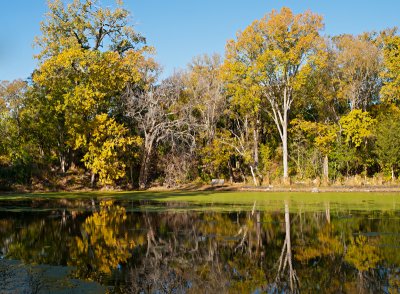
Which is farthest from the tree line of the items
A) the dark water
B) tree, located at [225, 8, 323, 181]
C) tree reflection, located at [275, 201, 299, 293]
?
tree reflection, located at [275, 201, 299, 293]

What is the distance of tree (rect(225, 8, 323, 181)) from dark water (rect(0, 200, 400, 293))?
19368 mm

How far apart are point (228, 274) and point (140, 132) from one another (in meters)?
34.7

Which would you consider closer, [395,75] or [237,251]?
[237,251]

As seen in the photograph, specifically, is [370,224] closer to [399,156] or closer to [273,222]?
[273,222]

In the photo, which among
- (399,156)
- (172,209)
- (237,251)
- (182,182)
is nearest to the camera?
(237,251)

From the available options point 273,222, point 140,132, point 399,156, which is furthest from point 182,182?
point 273,222

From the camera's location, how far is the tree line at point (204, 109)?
126ft

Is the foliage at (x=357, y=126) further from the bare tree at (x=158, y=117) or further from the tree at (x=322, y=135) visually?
the bare tree at (x=158, y=117)

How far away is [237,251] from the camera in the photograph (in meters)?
12.6

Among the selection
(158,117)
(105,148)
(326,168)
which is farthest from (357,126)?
(105,148)

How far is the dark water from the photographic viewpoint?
371 inches

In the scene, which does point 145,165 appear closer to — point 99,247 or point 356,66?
point 356,66

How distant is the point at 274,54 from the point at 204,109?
31.4ft

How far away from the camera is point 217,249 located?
12.9 m
